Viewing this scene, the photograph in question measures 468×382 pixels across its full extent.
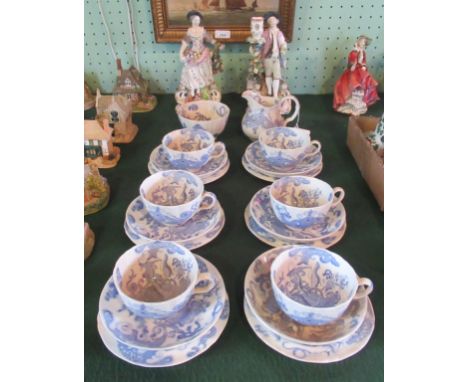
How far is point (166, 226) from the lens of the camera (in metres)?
0.79

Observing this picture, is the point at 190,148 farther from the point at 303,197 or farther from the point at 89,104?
the point at 89,104

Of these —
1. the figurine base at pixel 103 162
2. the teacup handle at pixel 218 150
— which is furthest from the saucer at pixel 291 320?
the figurine base at pixel 103 162

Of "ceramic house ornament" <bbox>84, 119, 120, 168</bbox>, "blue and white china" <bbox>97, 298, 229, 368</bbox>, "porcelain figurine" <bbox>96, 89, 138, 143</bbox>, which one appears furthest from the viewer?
"porcelain figurine" <bbox>96, 89, 138, 143</bbox>

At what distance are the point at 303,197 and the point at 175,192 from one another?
0.27 meters

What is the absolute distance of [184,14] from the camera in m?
1.27

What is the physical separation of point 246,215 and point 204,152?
19 cm

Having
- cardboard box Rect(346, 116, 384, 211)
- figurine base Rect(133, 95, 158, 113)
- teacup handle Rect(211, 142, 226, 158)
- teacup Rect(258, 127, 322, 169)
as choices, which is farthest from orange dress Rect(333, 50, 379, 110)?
figurine base Rect(133, 95, 158, 113)

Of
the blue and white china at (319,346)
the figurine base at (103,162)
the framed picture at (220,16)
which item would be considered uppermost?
the framed picture at (220,16)

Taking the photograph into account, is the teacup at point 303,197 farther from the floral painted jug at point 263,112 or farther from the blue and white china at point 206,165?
the floral painted jug at point 263,112

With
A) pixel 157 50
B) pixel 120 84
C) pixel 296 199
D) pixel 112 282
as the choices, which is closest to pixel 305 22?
pixel 157 50

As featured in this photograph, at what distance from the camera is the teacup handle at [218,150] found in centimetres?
102

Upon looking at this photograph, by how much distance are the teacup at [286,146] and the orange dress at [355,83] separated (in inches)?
13.1

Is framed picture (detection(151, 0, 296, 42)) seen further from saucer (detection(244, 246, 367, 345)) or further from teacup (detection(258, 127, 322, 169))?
saucer (detection(244, 246, 367, 345))

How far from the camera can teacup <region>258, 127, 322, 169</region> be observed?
949 millimetres
